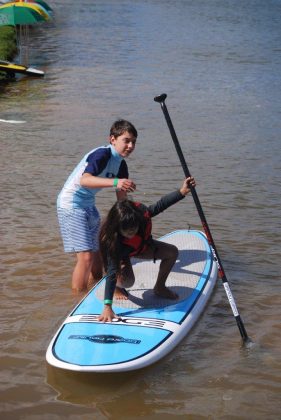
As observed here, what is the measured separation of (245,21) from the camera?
36719 mm

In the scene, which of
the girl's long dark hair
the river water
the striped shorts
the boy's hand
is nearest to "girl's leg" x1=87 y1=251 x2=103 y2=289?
the river water

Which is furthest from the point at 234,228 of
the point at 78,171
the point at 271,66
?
the point at 271,66

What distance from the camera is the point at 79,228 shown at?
659 cm

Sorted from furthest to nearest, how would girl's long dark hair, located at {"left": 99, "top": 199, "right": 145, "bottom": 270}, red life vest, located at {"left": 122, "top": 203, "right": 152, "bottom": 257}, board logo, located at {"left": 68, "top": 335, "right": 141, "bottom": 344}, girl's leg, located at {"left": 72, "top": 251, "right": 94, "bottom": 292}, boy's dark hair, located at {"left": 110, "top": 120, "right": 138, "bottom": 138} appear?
girl's leg, located at {"left": 72, "top": 251, "right": 94, "bottom": 292}
boy's dark hair, located at {"left": 110, "top": 120, "right": 138, "bottom": 138}
red life vest, located at {"left": 122, "top": 203, "right": 152, "bottom": 257}
girl's long dark hair, located at {"left": 99, "top": 199, "right": 145, "bottom": 270}
board logo, located at {"left": 68, "top": 335, "right": 141, "bottom": 344}

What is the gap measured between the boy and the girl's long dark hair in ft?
0.65

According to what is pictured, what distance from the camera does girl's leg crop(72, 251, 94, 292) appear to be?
673 centimetres

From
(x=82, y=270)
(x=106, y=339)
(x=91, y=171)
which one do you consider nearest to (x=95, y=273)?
(x=82, y=270)

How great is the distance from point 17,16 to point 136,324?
16.2m

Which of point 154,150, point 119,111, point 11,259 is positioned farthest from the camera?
point 119,111

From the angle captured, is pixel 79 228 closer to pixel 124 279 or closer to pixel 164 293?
pixel 124 279

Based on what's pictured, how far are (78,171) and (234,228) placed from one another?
9.82 feet

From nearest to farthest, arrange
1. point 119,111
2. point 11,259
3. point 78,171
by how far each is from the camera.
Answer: point 78,171 < point 11,259 < point 119,111

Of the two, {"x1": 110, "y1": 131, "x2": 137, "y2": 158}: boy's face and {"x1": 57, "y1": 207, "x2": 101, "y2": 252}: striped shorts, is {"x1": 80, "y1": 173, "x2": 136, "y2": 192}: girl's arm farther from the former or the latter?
{"x1": 57, "y1": 207, "x2": 101, "y2": 252}: striped shorts

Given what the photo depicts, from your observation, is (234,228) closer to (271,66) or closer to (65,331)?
(65,331)
